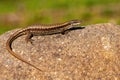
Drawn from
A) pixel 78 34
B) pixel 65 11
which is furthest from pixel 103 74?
pixel 65 11

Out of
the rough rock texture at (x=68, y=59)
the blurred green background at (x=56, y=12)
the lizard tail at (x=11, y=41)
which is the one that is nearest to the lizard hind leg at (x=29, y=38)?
the rough rock texture at (x=68, y=59)

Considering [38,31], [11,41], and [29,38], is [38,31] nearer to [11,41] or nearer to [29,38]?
[29,38]

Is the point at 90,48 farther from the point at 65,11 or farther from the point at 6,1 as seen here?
the point at 6,1

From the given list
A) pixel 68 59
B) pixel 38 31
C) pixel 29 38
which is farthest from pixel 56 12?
pixel 68 59

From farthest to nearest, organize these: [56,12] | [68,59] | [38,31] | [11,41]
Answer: [56,12]
[38,31]
[11,41]
[68,59]

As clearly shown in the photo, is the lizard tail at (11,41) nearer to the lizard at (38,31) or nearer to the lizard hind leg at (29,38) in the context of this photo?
the lizard at (38,31)

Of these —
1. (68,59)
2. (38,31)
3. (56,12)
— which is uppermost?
(56,12)
